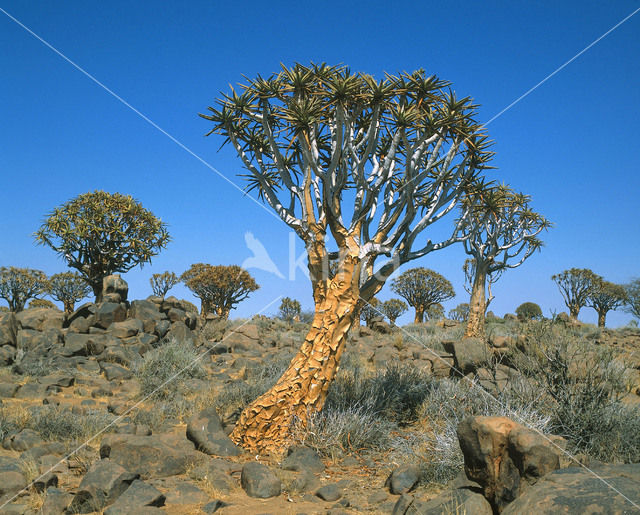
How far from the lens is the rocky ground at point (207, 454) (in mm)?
4109

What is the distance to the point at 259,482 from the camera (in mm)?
A: 5406

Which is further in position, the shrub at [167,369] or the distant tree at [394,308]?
the distant tree at [394,308]

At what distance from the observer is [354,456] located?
665 cm

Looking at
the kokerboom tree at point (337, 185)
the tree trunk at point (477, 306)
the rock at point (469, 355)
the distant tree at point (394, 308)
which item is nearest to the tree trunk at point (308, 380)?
the kokerboom tree at point (337, 185)

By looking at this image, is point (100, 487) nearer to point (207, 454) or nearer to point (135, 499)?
point (135, 499)

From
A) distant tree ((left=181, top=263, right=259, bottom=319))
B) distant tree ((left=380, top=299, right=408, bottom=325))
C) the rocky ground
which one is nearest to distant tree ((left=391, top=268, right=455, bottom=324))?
distant tree ((left=380, top=299, right=408, bottom=325))

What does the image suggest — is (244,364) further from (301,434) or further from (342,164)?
(342,164)

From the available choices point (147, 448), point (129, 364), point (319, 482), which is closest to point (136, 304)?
point (129, 364)

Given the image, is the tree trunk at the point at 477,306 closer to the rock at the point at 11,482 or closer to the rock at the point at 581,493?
the rock at the point at 581,493

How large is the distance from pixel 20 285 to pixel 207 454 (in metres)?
29.1

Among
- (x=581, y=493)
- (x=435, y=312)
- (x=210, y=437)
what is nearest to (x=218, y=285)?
(x=435, y=312)

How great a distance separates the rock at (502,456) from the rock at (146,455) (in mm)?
3370

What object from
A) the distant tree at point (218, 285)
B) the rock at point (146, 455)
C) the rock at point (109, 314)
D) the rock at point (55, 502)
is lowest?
the rock at point (55, 502)

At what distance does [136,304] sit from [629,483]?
581 inches
